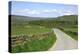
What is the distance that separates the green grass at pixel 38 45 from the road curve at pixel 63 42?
64 mm

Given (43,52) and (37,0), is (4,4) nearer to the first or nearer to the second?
(37,0)

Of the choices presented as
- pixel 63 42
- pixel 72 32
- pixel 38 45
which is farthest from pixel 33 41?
pixel 72 32

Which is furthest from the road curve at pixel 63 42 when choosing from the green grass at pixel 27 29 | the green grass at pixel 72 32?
the green grass at pixel 27 29

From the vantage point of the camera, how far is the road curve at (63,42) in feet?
7.91

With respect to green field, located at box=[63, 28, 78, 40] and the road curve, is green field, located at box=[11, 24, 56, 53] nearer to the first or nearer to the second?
the road curve

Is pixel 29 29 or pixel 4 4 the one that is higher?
pixel 4 4

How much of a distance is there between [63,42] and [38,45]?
398 millimetres

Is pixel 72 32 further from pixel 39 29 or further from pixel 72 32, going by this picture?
pixel 39 29

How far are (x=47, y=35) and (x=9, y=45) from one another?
0.56 m

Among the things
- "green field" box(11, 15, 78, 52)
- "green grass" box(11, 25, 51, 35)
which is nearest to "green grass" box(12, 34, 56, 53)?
"green field" box(11, 15, 78, 52)

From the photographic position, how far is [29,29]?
2287 mm

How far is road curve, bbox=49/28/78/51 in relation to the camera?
2412mm

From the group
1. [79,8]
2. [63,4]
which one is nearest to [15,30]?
[63,4]

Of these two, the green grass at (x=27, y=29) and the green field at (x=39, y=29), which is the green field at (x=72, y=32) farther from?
the green grass at (x=27, y=29)
